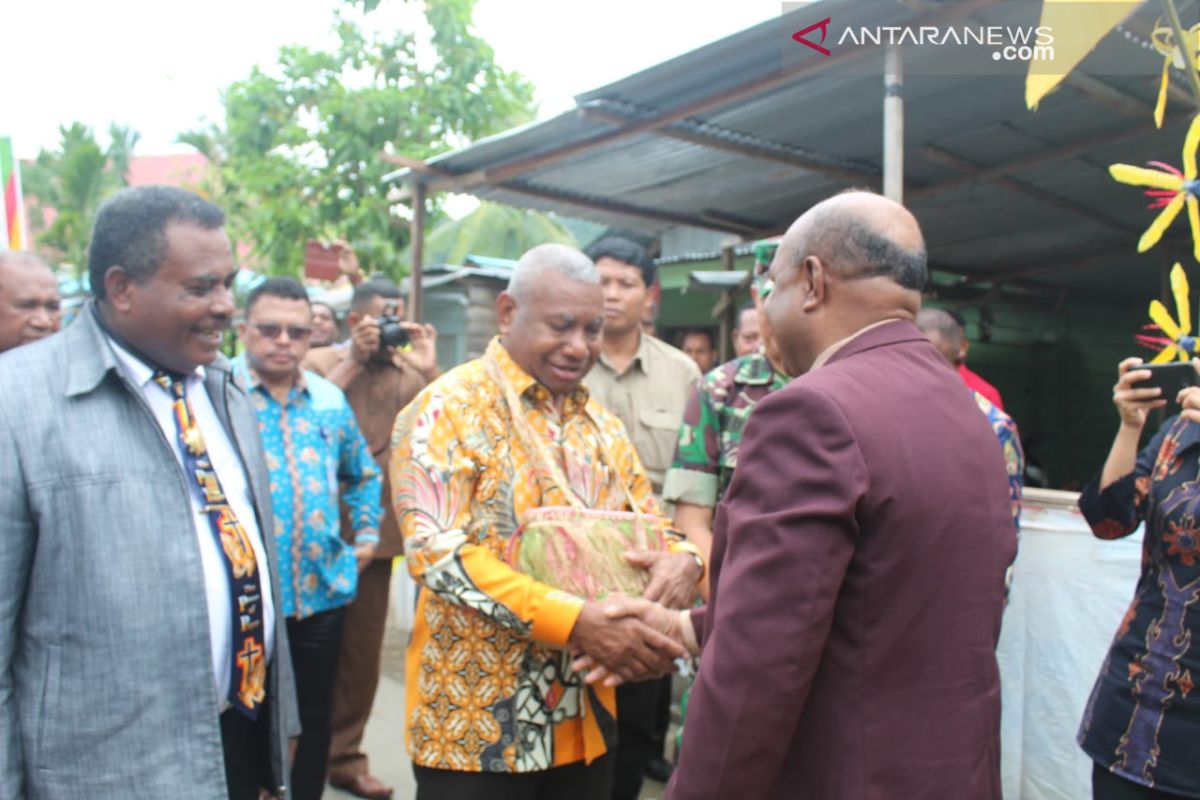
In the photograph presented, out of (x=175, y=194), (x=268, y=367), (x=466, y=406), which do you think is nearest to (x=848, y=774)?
(x=466, y=406)

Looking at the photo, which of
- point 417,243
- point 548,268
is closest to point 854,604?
point 548,268

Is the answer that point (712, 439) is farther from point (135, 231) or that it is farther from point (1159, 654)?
point (135, 231)

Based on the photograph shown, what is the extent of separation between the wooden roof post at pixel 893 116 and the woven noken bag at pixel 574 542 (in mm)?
2325

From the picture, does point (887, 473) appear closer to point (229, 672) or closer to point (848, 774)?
point (848, 774)

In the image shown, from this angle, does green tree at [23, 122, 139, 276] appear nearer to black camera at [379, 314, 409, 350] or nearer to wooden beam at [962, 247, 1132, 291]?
black camera at [379, 314, 409, 350]

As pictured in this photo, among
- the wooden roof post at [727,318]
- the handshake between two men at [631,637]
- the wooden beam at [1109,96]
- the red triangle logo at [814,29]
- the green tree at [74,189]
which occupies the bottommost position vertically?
the handshake between two men at [631,637]

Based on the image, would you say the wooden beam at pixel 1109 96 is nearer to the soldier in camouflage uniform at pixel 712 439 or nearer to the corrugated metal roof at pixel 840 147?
the corrugated metal roof at pixel 840 147

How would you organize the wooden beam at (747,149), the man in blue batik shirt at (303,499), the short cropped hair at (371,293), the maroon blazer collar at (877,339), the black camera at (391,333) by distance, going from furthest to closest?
the short cropped hair at (371,293) → the wooden beam at (747,149) → the black camera at (391,333) → the man in blue batik shirt at (303,499) → the maroon blazer collar at (877,339)

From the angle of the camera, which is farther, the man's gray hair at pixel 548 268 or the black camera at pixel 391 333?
the black camera at pixel 391 333

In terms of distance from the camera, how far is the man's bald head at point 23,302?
3.12m

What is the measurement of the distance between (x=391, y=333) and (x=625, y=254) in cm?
125

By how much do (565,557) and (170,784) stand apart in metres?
0.92

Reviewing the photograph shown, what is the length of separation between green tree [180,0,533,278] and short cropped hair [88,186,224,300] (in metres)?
8.88

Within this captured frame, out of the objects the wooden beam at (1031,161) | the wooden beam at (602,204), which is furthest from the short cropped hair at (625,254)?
the wooden beam at (1031,161)
